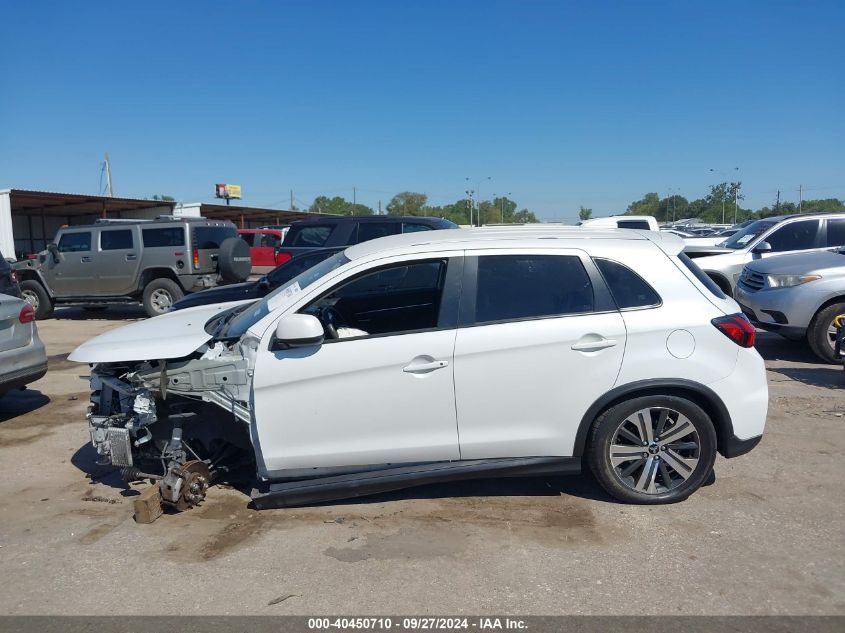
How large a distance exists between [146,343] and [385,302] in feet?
6.26

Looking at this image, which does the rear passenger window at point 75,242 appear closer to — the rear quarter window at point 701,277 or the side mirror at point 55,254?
the side mirror at point 55,254

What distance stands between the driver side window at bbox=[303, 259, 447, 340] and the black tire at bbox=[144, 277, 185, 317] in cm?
930

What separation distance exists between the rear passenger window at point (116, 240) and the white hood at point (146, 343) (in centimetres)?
1004

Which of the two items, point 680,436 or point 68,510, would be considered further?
point 68,510

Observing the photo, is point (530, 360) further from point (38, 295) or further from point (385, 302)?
point (38, 295)

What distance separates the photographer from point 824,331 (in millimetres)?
8023

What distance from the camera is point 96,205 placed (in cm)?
2936

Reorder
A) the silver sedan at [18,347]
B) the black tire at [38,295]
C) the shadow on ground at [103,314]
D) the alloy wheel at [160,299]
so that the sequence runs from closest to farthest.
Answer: the silver sedan at [18,347]
the alloy wheel at [160,299]
the black tire at [38,295]
the shadow on ground at [103,314]

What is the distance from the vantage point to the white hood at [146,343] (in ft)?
13.6

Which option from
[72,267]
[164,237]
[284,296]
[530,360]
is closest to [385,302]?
[284,296]

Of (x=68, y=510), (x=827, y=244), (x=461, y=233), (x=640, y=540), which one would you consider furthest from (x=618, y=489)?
(x=827, y=244)

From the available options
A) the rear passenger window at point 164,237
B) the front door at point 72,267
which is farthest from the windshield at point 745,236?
the front door at point 72,267
